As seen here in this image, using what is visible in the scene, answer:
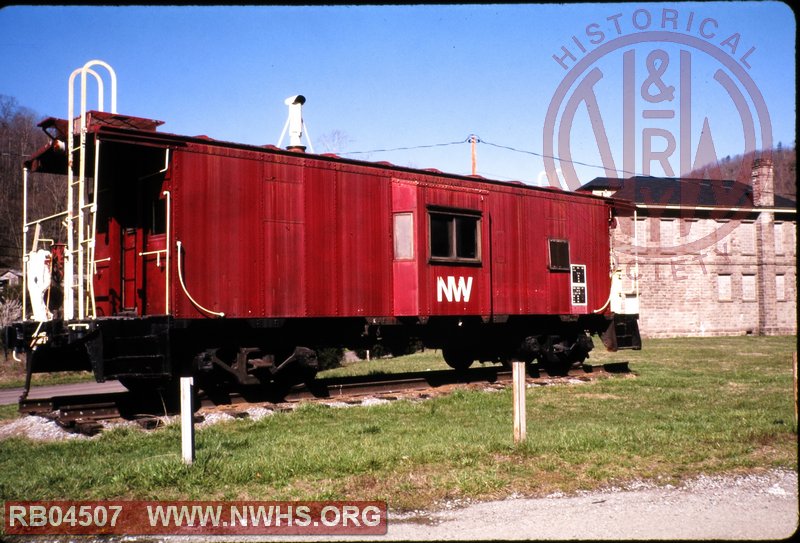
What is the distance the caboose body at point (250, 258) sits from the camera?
→ 32.5ft

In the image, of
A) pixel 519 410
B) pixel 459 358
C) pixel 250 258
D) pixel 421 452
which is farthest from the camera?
pixel 459 358

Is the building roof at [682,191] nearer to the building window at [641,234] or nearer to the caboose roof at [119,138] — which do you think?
the building window at [641,234]

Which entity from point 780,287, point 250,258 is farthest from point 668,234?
point 250,258

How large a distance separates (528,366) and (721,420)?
6.66 m

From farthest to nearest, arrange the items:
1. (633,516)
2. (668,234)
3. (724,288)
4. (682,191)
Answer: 1. (682,191)
2. (724,288)
3. (668,234)
4. (633,516)

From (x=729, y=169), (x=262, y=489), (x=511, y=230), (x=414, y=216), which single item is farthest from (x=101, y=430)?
(x=729, y=169)

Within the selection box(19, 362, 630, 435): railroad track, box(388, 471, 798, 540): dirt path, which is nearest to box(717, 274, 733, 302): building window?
box(19, 362, 630, 435): railroad track

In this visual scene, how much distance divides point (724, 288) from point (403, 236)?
33.5 meters

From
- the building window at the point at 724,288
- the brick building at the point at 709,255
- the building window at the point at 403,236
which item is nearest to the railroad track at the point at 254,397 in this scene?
the building window at the point at 403,236

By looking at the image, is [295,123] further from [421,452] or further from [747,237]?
[747,237]

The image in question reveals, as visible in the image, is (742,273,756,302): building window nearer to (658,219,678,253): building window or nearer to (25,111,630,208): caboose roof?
(658,219,678,253): building window

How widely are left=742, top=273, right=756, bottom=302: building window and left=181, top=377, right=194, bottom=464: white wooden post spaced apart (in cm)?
4062

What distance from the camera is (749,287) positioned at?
136 feet

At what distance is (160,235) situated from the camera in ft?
34.9
